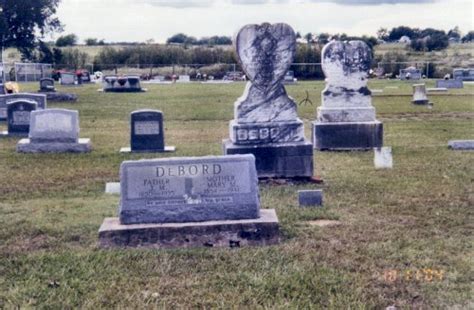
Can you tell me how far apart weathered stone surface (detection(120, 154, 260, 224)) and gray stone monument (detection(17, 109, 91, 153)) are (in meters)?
8.56

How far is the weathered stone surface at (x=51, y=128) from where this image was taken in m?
16.4

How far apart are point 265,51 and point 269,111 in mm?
962

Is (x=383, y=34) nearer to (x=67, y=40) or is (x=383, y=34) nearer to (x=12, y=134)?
(x=67, y=40)

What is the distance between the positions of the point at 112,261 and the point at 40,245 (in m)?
1.16

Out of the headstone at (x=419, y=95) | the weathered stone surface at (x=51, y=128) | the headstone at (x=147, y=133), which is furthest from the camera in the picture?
the headstone at (x=419, y=95)

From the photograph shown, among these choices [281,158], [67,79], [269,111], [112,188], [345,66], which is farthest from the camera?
[67,79]

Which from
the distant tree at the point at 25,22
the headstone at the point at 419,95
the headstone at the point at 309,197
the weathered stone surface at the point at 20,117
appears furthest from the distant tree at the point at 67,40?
the headstone at the point at 309,197

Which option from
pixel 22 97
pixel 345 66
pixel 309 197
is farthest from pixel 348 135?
pixel 22 97

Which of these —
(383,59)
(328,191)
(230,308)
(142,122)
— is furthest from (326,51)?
(383,59)

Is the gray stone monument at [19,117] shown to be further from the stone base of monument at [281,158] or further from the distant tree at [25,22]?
the distant tree at [25,22]

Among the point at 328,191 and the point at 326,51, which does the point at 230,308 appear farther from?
the point at 326,51

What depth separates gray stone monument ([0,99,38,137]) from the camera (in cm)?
1962

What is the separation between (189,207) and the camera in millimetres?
8000

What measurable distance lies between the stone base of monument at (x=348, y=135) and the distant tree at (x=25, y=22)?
28.3 m
